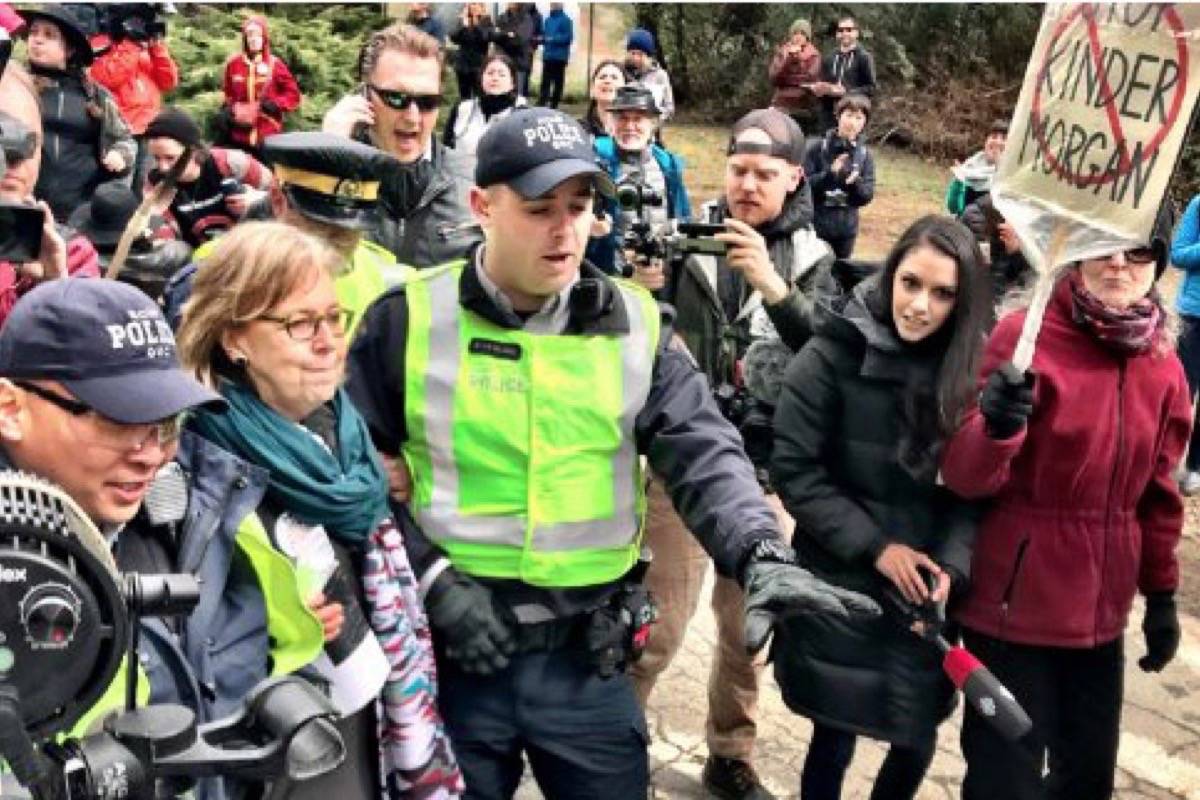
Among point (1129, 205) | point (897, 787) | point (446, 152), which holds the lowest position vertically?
point (897, 787)

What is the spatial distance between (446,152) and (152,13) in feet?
24.7

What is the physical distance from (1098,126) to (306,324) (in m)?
1.76

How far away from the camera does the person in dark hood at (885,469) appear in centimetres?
348

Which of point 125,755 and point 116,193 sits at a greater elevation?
point 125,755

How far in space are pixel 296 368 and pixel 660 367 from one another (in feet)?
2.69

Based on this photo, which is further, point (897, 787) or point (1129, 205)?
point (897, 787)

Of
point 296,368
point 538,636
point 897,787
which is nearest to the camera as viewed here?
point 296,368

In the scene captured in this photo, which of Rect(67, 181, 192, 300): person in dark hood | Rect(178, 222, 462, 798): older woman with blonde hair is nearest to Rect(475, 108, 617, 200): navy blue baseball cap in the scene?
Rect(178, 222, 462, 798): older woman with blonde hair

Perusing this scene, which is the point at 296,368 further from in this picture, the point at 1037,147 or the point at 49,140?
the point at 49,140

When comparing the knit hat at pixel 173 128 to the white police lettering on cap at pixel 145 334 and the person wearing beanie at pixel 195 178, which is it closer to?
the person wearing beanie at pixel 195 178

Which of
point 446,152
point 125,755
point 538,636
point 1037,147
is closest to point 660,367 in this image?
point 538,636

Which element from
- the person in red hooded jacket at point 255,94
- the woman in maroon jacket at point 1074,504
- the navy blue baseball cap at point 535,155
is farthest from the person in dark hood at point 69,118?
the woman in maroon jacket at point 1074,504

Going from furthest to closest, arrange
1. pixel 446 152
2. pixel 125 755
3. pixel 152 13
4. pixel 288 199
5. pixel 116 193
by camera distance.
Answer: pixel 152 13 → pixel 116 193 → pixel 446 152 → pixel 288 199 → pixel 125 755

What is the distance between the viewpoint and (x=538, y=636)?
2.91 metres
